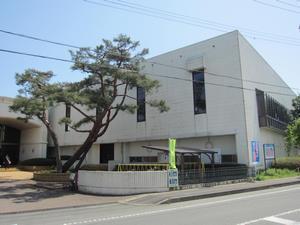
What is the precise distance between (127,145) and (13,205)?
20.0 m

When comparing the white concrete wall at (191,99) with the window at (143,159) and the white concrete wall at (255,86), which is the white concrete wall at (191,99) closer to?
the white concrete wall at (255,86)

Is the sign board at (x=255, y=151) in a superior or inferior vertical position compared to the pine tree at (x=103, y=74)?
inferior

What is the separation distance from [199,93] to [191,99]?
34.9 inches

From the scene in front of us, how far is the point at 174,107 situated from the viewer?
30031 millimetres

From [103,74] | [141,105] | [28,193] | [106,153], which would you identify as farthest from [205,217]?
[106,153]

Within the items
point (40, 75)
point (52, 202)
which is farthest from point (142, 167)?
point (40, 75)

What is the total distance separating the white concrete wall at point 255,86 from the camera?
86.6 ft

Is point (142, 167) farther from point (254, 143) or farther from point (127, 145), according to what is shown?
point (127, 145)

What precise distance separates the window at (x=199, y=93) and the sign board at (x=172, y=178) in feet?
35.2

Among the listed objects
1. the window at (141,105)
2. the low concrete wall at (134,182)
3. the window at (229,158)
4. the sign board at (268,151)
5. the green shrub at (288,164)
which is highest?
the window at (141,105)

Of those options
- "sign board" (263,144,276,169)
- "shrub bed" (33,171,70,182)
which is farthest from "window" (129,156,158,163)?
"sign board" (263,144,276,169)

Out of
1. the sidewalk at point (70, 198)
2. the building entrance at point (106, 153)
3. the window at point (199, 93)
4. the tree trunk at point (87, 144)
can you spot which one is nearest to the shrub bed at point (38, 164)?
the building entrance at point (106, 153)

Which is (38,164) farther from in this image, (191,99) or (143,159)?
(191,99)

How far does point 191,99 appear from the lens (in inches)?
1139
